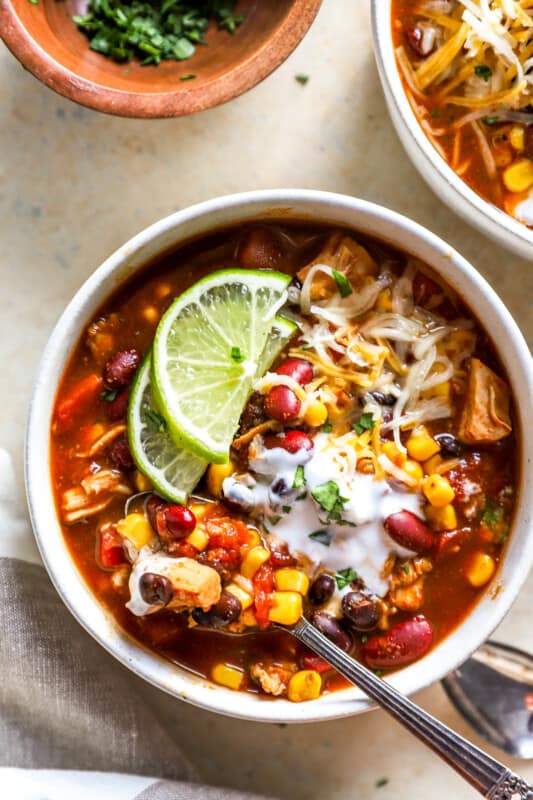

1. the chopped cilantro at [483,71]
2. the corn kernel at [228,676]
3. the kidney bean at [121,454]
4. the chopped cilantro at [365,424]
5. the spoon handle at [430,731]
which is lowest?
the corn kernel at [228,676]

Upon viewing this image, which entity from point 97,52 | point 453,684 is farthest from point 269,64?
point 453,684

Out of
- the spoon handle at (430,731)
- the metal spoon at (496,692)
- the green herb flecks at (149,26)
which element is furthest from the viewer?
the metal spoon at (496,692)

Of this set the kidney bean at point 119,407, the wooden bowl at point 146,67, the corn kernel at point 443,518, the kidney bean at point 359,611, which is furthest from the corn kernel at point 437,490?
the wooden bowl at point 146,67

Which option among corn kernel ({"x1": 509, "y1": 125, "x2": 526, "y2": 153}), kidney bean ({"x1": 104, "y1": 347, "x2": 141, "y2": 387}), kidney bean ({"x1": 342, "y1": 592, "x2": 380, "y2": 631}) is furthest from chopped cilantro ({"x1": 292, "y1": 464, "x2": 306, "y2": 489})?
corn kernel ({"x1": 509, "y1": 125, "x2": 526, "y2": 153})

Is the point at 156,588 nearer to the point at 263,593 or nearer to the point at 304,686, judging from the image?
the point at 263,593

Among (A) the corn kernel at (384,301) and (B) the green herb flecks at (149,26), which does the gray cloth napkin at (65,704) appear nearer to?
(A) the corn kernel at (384,301)

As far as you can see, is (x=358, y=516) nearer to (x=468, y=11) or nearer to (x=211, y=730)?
(x=211, y=730)

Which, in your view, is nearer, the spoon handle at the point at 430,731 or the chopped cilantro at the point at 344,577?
the spoon handle at the point at 430,731
